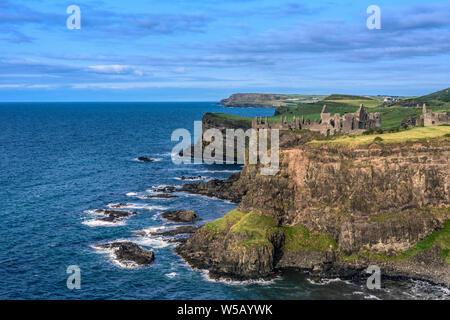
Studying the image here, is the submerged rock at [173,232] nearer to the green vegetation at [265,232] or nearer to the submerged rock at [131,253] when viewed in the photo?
the submerged rock at [131,253]

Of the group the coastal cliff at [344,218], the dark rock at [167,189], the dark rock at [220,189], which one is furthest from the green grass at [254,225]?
the dark rock at [167,189]

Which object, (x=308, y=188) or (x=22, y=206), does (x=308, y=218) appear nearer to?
(x=308, y=188)

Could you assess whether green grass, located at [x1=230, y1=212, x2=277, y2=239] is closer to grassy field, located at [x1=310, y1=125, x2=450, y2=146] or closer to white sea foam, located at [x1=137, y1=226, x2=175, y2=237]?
grassy field, located at [x1=310, y1=125, x2=450, y2=146]

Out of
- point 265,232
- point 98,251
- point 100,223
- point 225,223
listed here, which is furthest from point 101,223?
point 265,232

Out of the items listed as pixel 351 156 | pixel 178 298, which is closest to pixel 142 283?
pixel 178 298

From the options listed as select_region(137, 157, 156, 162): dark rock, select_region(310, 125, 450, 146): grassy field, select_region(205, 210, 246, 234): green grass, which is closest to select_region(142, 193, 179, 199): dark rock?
select_region(205, 210, 246, 234): green grass

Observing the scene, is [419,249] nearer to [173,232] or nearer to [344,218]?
[344,218]
